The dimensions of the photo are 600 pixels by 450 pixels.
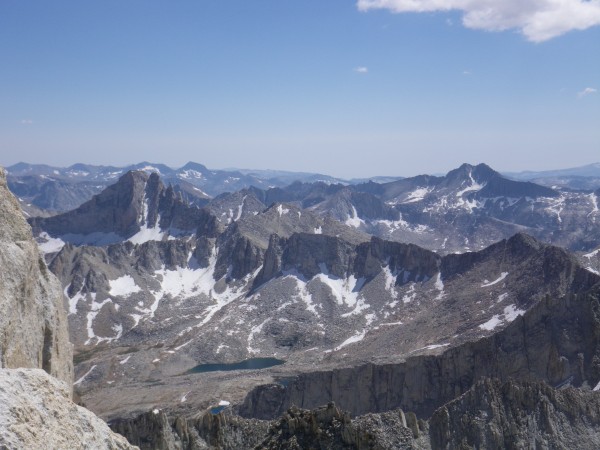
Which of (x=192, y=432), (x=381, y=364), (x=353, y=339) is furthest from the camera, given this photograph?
(x=353, y=339)

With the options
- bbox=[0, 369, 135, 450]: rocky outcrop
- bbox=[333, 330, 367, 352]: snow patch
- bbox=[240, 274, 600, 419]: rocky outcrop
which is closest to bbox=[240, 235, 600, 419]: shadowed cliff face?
bbox=[240, 274, 600, 419]: rocky outcrop

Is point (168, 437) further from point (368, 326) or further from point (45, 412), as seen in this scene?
point (368, 326)

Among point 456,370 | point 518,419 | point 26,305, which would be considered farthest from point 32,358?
point 456,370

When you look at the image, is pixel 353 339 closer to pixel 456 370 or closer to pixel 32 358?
pixel 456 370

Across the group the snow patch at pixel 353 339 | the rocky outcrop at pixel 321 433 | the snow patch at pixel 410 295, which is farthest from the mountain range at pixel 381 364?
the snow patch at pixel 353 339

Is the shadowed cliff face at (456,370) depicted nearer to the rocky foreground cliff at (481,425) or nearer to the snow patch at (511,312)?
the rocky foreground cliff at (481,425)
